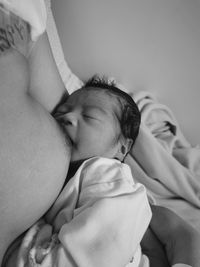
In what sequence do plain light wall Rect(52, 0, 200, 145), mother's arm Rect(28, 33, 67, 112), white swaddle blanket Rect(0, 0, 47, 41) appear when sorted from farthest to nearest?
plain light wall Rect(52, 0, 200, 145) < mother's arm Rect(28, 33, 67, 112) < white swaddle blanket Rect(0, 0, 47, 41)

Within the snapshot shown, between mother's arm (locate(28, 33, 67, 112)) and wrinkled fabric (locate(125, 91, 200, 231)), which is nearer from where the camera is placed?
mother's arm (locate(28, 33, 67, 112))

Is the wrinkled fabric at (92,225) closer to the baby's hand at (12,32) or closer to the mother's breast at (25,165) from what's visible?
the mother's breast at (25,165)

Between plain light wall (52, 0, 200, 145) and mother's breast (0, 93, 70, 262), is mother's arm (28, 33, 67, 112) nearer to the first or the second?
mother's breast (0, 93, 70, 262)

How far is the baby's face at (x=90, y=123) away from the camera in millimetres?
846

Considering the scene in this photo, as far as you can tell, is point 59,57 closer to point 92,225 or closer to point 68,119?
point 68,119

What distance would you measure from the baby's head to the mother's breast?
148mm

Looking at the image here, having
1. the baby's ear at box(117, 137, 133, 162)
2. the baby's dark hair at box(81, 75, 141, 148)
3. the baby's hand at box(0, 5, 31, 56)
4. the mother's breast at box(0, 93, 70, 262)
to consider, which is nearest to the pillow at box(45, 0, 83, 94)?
the baby's dark hair at box(81, 75, 141, 148)

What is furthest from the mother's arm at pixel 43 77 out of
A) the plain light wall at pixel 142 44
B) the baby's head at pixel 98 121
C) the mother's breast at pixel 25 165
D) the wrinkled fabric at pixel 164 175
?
the plain light wall at pixel 142 44

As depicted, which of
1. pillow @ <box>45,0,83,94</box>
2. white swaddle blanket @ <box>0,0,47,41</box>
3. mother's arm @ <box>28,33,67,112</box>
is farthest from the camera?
pillow @ <box>45,0,83,94</box>

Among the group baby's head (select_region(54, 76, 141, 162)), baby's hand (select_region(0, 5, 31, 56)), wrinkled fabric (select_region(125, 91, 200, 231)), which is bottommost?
wrinkled fabric (select_region(125, 91, 200, 231))

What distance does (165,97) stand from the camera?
4.63 feet

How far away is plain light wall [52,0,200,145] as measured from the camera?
129 cm

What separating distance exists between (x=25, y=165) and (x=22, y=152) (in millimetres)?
24

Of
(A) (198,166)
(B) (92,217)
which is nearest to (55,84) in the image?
(B) (92,217)
